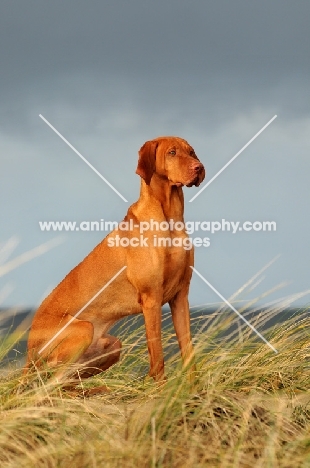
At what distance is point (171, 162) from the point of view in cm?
504

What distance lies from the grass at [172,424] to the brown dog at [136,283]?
27 centimetres

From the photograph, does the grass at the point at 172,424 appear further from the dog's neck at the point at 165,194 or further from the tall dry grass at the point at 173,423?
the dog's neck at the point at 165,194

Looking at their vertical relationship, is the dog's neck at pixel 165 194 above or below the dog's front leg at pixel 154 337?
above

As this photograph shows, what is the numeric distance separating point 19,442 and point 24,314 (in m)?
2.52

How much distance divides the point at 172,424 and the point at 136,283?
1.62m

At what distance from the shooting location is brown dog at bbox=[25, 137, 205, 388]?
5059 millimetres

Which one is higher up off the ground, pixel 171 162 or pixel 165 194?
pixel 171 162

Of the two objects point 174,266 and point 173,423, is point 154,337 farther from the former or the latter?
point 173,423

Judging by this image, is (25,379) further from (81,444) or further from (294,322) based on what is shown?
(294,322)

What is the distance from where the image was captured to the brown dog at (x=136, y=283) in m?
5.06

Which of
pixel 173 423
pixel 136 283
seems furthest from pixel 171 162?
pixel 173 423

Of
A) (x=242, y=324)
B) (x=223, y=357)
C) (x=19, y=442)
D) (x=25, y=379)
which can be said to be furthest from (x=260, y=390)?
(x=19, y=442)

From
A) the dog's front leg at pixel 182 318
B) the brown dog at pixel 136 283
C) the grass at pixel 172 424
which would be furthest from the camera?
the dog's front leg at pixel 182 318

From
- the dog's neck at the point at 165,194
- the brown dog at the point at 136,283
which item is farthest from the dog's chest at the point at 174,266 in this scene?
the dog's neck at the point at 165,194
